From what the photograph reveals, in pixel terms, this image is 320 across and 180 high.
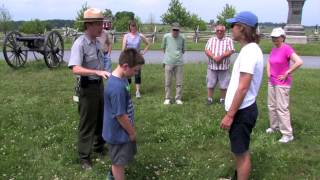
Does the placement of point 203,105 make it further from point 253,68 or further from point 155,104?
point 253,68

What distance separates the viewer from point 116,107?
457 cm

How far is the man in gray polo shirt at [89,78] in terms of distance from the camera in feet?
17.9

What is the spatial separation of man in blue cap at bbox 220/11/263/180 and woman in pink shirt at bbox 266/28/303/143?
92.1 inches

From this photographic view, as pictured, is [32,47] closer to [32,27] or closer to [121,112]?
[121,112]

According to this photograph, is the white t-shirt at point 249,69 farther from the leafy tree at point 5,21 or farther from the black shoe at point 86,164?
the leafy tree at point 5,21

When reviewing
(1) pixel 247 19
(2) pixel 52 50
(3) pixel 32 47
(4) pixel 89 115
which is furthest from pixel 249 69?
(3) pixel 32 47

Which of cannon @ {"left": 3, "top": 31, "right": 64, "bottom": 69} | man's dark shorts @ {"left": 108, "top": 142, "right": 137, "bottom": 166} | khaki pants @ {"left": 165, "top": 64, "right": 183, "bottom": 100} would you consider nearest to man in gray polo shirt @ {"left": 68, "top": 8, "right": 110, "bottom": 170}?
man's dark shorts @ {"left": 108, "top": 142, "right": 137, "bottom": 166}

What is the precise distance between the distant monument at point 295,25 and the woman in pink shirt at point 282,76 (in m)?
26.5

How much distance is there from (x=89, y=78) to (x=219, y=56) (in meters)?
4.04

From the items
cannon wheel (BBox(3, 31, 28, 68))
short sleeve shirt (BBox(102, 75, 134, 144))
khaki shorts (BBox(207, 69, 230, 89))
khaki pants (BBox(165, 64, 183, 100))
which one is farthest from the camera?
cannon wheel (BBox(3, 31, 28, 68))

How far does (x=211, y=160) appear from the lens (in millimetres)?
6227

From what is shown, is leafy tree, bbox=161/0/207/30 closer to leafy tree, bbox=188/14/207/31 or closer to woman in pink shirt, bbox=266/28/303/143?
leafy tree, bbox=188/14/207/31

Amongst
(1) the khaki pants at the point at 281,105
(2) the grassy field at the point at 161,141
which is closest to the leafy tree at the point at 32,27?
(2) the grassy field at the point at 161,141

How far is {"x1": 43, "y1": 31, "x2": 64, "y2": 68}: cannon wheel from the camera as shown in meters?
15.1
